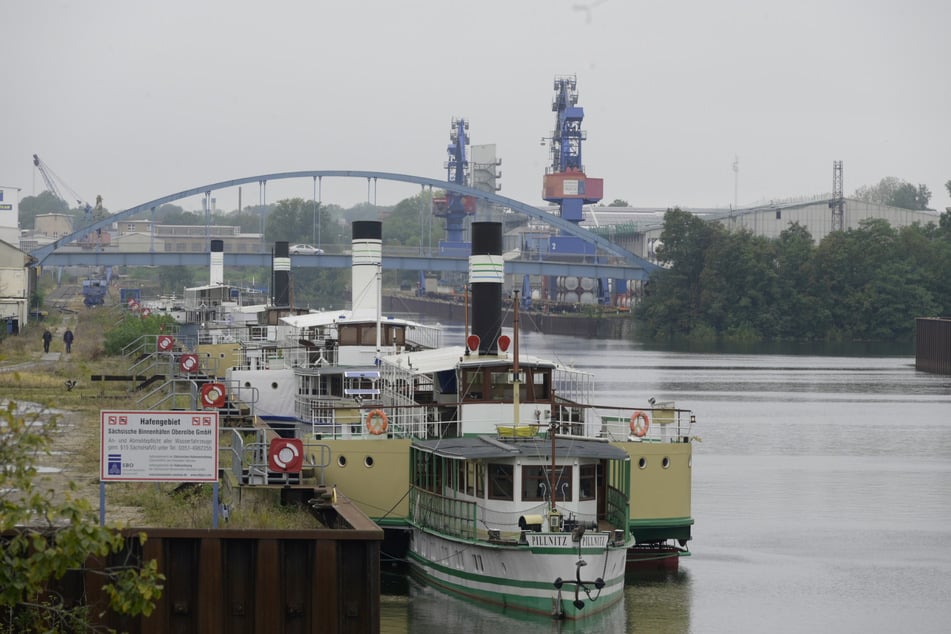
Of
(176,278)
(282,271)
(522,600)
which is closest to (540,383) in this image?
(522,600)

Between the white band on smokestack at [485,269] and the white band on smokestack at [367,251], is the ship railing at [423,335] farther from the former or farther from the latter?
the white band on smokestack at [485,269]

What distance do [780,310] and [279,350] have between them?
278 ft

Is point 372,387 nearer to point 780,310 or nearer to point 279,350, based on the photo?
point 279,350

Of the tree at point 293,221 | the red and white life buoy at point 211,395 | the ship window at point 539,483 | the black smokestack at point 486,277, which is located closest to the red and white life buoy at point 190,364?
the red and white life buoy at point 211,395

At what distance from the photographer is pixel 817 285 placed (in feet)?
405

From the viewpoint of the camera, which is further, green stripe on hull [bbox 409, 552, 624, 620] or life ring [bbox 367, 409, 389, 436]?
life ring [bbox 367, 409, 389, 436]

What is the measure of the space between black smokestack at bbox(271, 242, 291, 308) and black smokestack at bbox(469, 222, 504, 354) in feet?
137

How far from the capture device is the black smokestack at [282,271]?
73562 mm

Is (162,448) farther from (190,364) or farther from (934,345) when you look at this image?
(934,345)

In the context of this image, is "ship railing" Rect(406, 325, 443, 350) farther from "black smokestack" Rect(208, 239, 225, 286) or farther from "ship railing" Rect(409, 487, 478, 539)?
"black smokestack" Rect(208, 239, 225, 286)

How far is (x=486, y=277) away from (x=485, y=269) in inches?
6.6

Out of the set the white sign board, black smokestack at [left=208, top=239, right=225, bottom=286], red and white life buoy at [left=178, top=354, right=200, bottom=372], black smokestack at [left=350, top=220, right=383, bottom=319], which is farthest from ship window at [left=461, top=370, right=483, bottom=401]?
black smokestack at [left=208, top=239, right=225, bottom=286]

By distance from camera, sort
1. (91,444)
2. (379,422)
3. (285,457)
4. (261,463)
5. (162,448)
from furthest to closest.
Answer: (91,444) → (379,422) → (261,463) → (285,457) → (162,448)

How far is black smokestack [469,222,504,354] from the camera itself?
101ft
